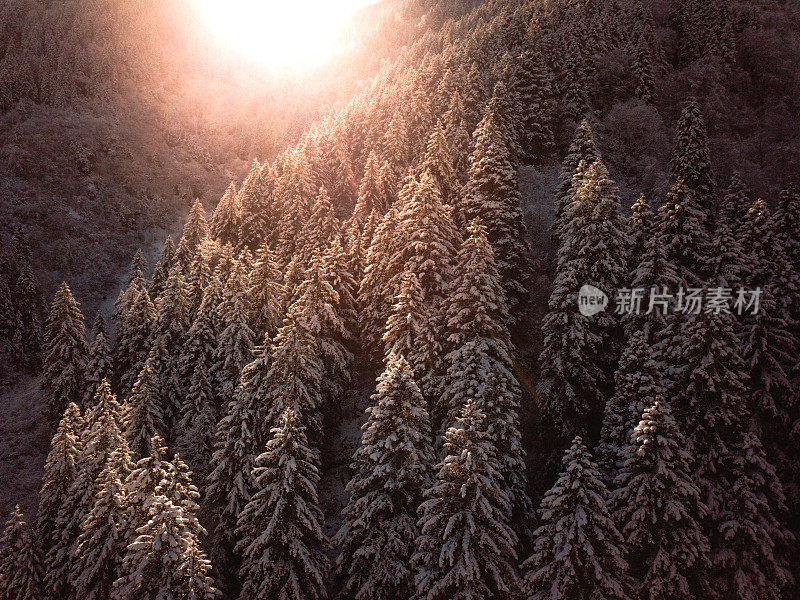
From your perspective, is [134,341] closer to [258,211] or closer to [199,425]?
[199,425]

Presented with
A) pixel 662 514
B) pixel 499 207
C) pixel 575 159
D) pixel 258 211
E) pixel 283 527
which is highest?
pixel 575 159

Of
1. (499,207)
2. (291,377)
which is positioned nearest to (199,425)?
(291,377)

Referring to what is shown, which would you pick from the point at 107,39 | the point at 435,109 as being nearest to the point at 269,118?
the point at 107,39

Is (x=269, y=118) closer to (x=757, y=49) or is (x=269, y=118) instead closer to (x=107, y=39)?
(x=107, y=39)

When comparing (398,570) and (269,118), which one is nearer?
(398,570)

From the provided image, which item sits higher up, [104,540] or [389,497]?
[389,497]

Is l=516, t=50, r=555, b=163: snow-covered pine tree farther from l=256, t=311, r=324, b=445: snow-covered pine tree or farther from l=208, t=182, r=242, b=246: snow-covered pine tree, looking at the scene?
l=256, t=311, r=324, b=445: snow-covered pine tree

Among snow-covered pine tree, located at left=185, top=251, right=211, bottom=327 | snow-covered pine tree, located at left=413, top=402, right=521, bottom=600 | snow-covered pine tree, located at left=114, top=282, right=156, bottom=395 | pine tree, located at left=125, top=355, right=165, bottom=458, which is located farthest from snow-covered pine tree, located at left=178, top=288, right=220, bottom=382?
snow-covered pine tree, located at left=413, top=402, right=521, bottom=600
